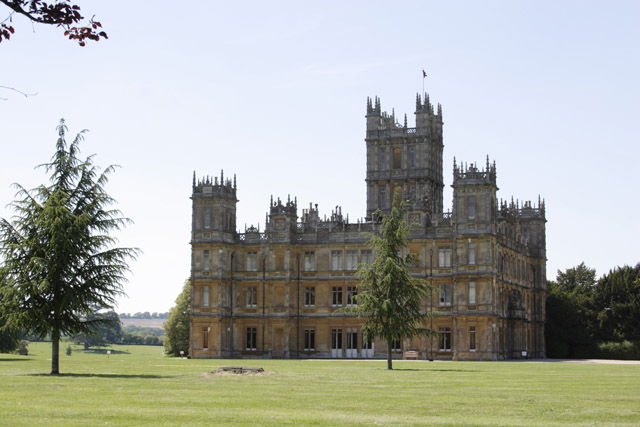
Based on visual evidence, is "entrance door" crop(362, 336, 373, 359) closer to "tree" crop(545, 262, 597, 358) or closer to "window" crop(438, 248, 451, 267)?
"window" crop(438, 248, 451, 267)

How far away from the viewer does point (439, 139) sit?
3807 inches

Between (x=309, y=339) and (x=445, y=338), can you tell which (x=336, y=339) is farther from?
(x=445, y=338)

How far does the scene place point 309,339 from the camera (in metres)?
83.5

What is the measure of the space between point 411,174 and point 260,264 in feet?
59.4

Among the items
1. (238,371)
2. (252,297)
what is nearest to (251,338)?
(252,297)

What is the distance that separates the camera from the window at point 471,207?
7694 centimetres

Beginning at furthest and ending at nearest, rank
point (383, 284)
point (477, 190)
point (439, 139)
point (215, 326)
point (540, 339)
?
point (439, 139) → point (540, 339) → point (215, 326) → point (477, 190) → point (383, 284)

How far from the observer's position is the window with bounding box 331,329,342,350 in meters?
82.4

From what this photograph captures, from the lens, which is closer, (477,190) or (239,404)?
(239,404)

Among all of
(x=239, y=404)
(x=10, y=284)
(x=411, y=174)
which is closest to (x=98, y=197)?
(x=10, y=284)

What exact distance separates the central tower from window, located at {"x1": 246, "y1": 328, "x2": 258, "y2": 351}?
16.7 metres

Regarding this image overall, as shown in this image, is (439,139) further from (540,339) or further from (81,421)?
(81,421)

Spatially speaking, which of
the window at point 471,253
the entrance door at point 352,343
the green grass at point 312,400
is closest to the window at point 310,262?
the entrance door at point 352,343

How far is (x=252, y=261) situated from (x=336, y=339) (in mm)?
9812
